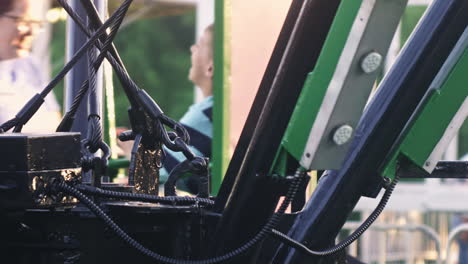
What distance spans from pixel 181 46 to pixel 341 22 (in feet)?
70.2

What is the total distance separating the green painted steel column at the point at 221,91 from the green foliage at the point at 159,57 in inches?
605

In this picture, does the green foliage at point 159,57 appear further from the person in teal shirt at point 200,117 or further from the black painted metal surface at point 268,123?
the black painted metal surface at point 268,123

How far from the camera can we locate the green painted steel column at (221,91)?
5.10 meters

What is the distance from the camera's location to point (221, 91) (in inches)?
Result: 201

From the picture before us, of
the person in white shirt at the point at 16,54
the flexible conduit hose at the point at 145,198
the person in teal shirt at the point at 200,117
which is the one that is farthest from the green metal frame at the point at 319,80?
the person in white shirt at the point at 16,54

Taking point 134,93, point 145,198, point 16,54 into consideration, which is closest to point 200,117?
point 16,54

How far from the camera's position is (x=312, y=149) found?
7.04ft

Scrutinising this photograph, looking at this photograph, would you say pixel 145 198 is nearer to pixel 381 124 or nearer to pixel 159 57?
pixel 381 124

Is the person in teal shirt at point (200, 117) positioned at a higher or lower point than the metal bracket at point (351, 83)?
lower

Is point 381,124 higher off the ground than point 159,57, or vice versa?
point 381,124

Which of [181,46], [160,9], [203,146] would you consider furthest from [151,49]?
[203,146]

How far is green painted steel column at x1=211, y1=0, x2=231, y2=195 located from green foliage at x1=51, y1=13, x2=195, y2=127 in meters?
15.4

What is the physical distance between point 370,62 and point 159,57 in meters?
21.0

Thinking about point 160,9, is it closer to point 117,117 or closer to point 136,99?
point 136,99
